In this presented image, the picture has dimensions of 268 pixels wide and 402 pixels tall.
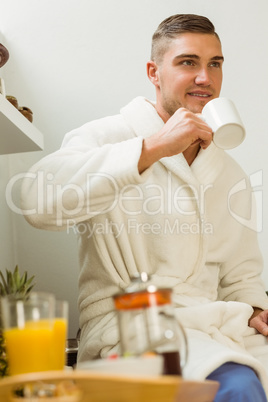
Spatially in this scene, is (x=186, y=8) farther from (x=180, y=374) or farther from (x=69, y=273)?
(x=180, y=374)

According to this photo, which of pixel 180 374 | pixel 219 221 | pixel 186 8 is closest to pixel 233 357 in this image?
pixel 180 374

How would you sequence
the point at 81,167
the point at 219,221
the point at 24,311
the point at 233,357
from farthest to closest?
the point at 219,221
the point at 81,167
the point at 233,357
the point at 24,311

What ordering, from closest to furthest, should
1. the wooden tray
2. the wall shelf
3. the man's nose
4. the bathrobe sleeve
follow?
the wooden tray < the bathrobe sleeve < the wall shelf < the man's nose

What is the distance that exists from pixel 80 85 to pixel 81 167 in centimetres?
95

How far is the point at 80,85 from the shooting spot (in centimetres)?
245

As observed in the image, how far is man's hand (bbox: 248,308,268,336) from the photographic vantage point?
178 centimetres

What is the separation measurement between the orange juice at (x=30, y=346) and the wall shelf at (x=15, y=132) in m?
0.86

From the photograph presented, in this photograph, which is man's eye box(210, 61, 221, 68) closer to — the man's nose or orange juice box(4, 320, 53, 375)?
the man's nose

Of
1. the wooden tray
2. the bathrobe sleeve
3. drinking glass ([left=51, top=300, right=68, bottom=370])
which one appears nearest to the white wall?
the bathrobe sleeve

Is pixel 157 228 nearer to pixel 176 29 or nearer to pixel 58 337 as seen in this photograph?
pixel 176 29

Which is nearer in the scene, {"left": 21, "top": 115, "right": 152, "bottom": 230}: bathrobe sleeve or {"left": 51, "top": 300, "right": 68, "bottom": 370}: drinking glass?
{"left": 51, "top": 300, "right": 68, "bottom": 370}: drinking glass

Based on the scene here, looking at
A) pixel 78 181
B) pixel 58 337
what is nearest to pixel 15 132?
pixel 78 181

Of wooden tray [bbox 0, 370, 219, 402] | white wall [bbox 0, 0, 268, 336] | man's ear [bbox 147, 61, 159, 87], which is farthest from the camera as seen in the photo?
white wall [bbox 0, 0, 268, 336]

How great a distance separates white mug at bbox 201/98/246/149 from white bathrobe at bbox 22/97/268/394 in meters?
0.17
